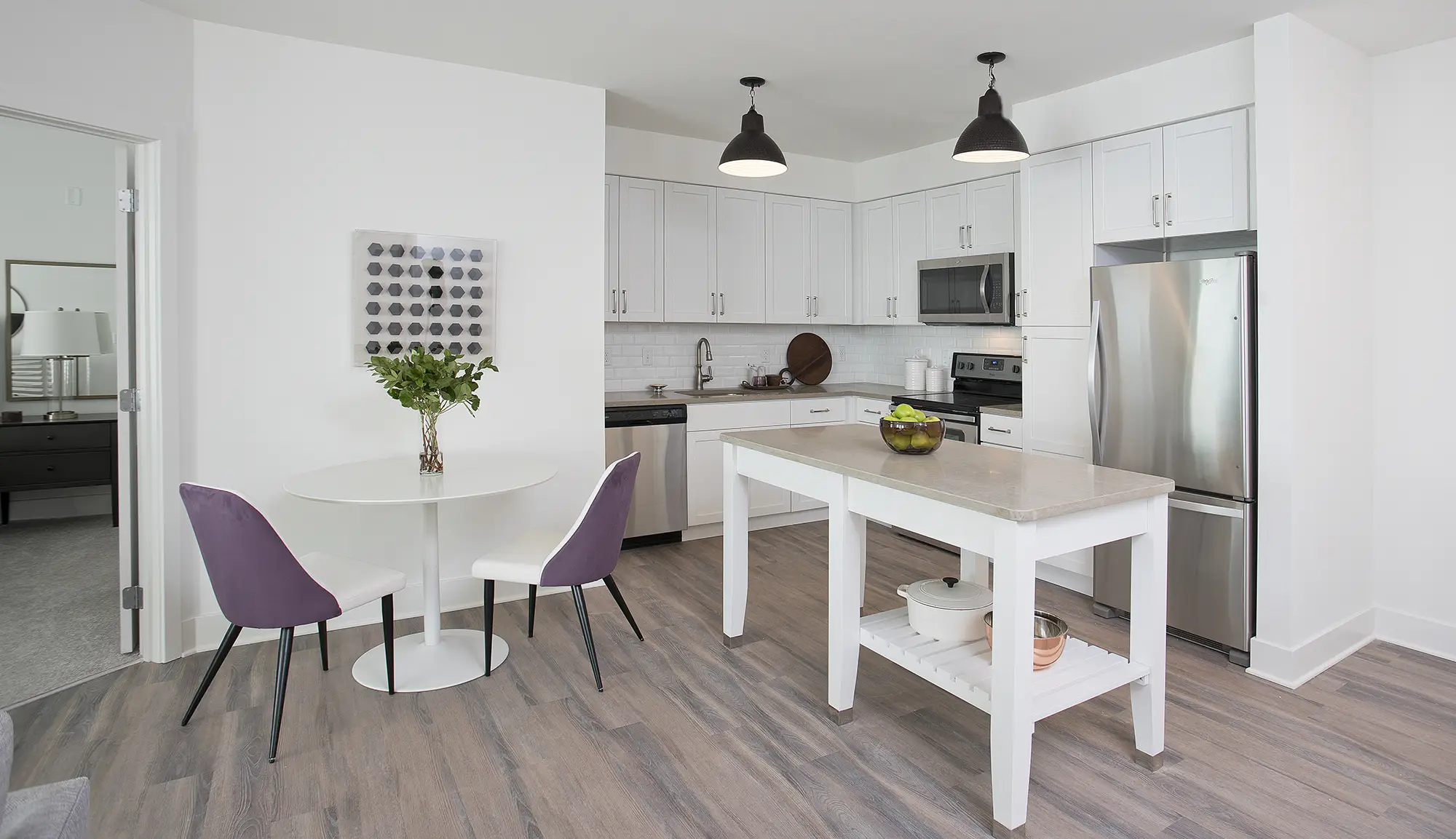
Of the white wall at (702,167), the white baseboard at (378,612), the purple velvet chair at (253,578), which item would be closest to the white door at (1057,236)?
the white wall at (702,167)

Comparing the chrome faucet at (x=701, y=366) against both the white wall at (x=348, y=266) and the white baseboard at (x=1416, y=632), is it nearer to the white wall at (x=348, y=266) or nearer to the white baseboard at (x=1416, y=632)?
the white wall at (x=348, y=266)

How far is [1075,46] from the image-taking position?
11.2 feet

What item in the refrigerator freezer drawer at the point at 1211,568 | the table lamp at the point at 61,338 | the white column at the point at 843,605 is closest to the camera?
the white column at the point at 843,605

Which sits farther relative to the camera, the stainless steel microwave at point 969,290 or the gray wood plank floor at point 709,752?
the stainless steel microwave at point 969,290

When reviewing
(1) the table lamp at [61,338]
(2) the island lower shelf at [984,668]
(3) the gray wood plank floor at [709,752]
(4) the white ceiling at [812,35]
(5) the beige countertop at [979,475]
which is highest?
(4) the white ceiling at [812,35]

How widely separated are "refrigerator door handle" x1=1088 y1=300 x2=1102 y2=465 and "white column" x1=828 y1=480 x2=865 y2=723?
1.55m

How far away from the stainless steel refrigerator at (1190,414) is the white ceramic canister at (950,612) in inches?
44.2

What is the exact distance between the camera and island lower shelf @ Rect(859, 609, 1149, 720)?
2184mm

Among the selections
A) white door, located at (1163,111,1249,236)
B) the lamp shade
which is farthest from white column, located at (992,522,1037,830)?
the lamp shade

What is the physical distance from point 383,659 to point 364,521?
73 centimetres

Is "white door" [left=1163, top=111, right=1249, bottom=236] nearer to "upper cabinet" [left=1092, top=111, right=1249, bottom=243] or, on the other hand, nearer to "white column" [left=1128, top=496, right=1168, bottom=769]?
"upper cabinet" [left=1092, top=111, right=1249, bottom=243]

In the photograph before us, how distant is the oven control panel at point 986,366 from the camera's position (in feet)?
16.2

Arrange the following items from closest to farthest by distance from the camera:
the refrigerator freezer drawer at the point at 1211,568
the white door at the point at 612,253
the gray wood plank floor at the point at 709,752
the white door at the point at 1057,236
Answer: the gray wood plank floor at the point at 709,752 → the refrigerator freezer drawer at the point at 1211,568 → the white door at the point at 1057,236 → the white door at the point at 612,253

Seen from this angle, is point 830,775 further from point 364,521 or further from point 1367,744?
point 364,521
